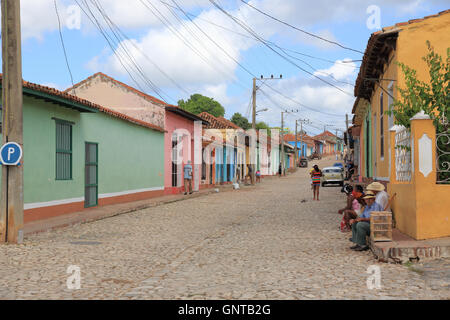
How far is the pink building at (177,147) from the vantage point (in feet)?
78.1

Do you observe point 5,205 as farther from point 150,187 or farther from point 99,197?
point 150,187

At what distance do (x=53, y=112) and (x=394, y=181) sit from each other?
841cm

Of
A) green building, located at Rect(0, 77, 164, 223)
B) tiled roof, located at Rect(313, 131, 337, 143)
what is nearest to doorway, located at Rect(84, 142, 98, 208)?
green building, located at Rect(0, 77, 164, 223)

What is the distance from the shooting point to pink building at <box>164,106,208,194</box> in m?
23.8

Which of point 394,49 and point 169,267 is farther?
point 394,49

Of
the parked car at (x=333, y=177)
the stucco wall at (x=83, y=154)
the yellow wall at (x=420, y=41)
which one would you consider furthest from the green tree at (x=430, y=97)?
the parked car at (x=333, y=177)

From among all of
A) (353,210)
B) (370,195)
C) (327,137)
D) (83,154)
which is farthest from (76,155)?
(327,137)

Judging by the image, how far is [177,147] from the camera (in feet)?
83.8

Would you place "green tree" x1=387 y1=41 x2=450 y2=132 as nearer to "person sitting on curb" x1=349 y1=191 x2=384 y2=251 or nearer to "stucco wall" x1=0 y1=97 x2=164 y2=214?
"person sitting on curb" x1=349 y1=191 x2=384 y2=251

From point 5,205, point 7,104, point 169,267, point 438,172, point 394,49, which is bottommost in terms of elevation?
point 169,267

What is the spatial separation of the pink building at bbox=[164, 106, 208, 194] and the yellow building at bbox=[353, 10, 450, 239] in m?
11.2

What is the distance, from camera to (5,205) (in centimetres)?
885

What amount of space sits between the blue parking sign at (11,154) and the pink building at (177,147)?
14484 mm
